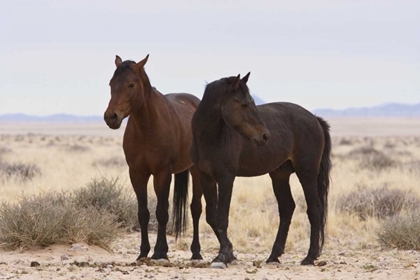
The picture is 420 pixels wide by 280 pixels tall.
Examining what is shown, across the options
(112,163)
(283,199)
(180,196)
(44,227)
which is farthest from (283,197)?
(112,163)

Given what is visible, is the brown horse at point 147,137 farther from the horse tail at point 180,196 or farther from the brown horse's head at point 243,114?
the brown horse's head at point 243,114

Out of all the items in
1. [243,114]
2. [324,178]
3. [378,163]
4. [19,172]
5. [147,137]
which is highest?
[243,114]

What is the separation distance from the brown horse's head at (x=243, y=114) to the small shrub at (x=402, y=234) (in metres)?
4.31

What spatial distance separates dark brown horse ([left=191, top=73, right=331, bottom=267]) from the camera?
27.9 feet

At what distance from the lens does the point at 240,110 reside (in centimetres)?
845

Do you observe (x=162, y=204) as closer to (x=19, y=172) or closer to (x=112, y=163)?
(x=19, y=172)

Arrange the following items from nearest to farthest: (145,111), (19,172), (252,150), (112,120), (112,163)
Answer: (112,120)
(252,150)
(145,111)
(19,172)
(112,163)

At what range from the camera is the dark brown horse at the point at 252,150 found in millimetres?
8508

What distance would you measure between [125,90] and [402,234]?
16.8ft

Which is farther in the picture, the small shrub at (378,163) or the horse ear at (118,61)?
the small shrub at (378,163)

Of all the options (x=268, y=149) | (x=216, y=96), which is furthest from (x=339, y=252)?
(x=216, y=96)

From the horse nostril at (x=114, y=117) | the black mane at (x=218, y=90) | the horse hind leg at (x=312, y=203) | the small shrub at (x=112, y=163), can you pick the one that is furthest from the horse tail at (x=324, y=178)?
the small shrub at (x=112, y=163)

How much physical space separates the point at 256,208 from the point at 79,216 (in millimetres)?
6655

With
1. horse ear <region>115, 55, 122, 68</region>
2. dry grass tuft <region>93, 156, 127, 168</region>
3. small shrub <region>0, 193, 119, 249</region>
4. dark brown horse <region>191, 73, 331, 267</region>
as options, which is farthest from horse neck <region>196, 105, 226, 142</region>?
dry grass tuft <region>93, 156, 127, 168</region>
